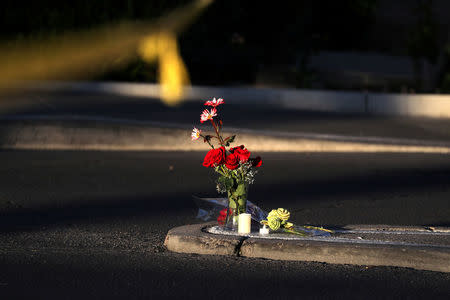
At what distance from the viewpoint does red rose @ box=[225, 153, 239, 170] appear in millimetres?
7984

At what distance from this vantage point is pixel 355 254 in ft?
24.1

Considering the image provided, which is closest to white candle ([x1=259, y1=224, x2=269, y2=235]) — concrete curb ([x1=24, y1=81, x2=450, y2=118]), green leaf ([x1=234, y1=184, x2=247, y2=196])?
green leaf ([x1=234, y1=184, x2=247, y2=196])

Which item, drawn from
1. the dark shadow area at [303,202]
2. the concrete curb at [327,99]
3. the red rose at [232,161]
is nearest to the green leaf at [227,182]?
the red rose at [232,161]

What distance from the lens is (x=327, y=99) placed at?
82.7 ft

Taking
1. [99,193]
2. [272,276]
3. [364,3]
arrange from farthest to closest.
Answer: [364,3] → [99,193] → [272,276]

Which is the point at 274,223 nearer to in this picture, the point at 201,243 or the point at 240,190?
the point at 240,190

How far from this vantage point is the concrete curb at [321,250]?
7176 mm

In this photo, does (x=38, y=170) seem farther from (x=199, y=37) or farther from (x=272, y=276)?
(x=199, y=37)

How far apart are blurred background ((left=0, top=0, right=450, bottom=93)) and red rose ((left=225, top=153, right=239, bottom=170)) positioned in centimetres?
1864

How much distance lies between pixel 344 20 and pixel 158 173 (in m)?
29.4

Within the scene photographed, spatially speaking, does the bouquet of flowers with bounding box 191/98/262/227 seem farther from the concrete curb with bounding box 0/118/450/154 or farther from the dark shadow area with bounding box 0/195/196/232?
the concrete curb with bounding box 0/118/450/154

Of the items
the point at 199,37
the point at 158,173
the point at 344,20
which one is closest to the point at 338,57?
the point at 344,20

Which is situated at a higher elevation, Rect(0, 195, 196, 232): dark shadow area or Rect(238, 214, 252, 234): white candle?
Rect(238, 214, 252, 234): white candle

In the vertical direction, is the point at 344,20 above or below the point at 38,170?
above
